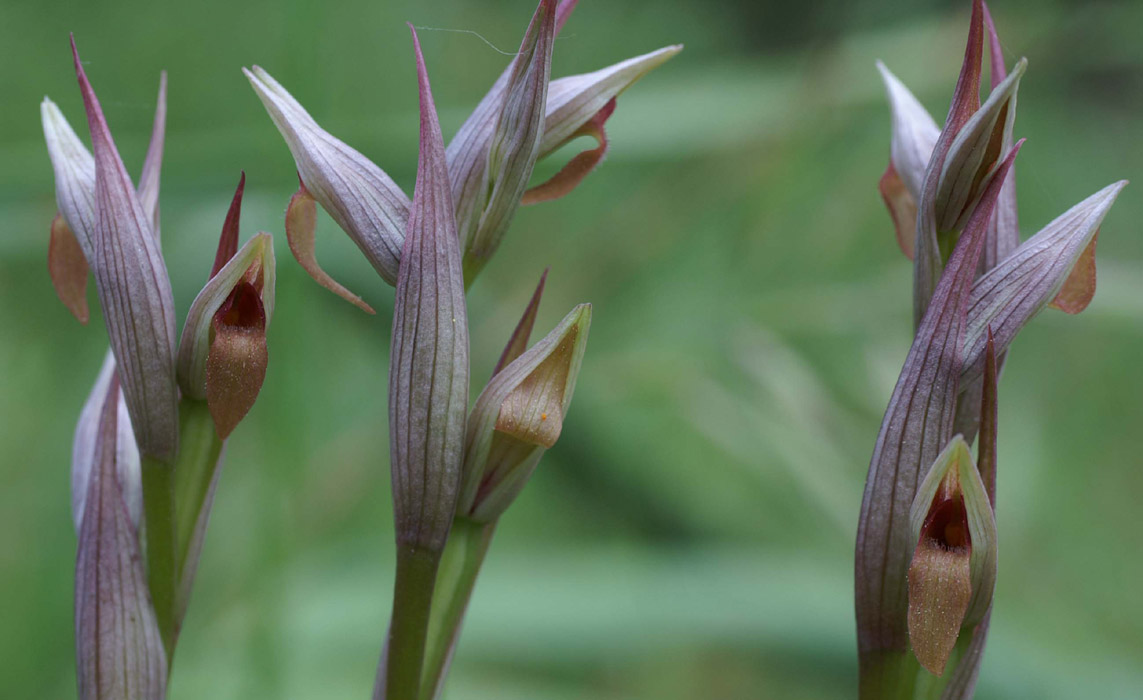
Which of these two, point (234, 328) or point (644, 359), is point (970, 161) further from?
point (644, 359)

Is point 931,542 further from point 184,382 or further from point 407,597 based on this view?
point 184,382

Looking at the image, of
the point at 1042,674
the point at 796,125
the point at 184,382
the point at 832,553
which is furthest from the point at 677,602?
the point at 796,125

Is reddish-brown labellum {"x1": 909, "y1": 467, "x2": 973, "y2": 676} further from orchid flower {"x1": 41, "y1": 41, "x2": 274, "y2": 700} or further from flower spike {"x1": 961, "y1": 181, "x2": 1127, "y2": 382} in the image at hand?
orchid flower {"x1": 41, "y1": 41, "x2": 274, "y2": 700}

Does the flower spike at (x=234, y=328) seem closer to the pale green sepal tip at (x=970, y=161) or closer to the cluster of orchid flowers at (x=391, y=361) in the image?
the cluster of orchid flowers at (x=391, y=361)

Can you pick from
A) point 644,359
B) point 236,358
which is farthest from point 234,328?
point 644,359

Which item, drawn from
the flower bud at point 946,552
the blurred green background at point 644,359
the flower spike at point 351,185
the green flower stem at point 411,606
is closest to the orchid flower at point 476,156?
the flower spike at point 351,185

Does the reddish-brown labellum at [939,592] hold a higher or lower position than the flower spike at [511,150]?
lower
